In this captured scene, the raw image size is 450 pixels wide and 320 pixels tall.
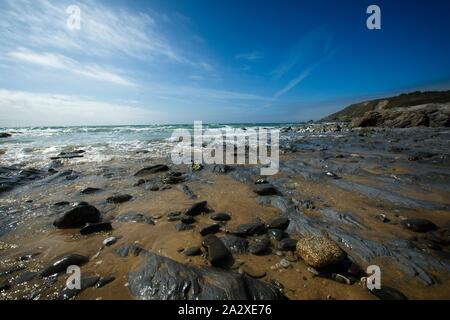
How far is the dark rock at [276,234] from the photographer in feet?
14.9

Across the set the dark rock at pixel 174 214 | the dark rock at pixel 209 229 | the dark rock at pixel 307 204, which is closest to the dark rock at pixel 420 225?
the dark rock at pixel 307 204

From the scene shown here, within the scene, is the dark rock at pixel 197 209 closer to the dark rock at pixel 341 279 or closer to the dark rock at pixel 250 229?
the dark rock at pixel 250 229

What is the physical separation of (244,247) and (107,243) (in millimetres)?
2618

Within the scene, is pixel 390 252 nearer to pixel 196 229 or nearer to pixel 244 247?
pixel 244 247

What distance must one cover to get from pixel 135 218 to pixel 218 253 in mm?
2714

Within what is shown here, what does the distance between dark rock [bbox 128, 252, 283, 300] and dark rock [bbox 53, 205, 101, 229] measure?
2.70m

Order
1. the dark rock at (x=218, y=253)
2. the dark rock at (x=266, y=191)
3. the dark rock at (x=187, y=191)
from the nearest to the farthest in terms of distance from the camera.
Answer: the dark rock at (x=218, y=253) < the dark rock at (x=266, y=191) < the dark rock at (x=187, y=191)

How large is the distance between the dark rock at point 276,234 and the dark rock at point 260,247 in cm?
21

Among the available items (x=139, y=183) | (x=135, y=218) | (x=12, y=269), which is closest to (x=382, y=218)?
(x=135, y=218)

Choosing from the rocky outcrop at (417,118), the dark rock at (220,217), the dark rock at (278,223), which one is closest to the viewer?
the dark rock at (278,223)

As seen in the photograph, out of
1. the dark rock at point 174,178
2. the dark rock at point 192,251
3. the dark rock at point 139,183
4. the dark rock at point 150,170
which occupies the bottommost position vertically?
the dark rock at point 192,251
